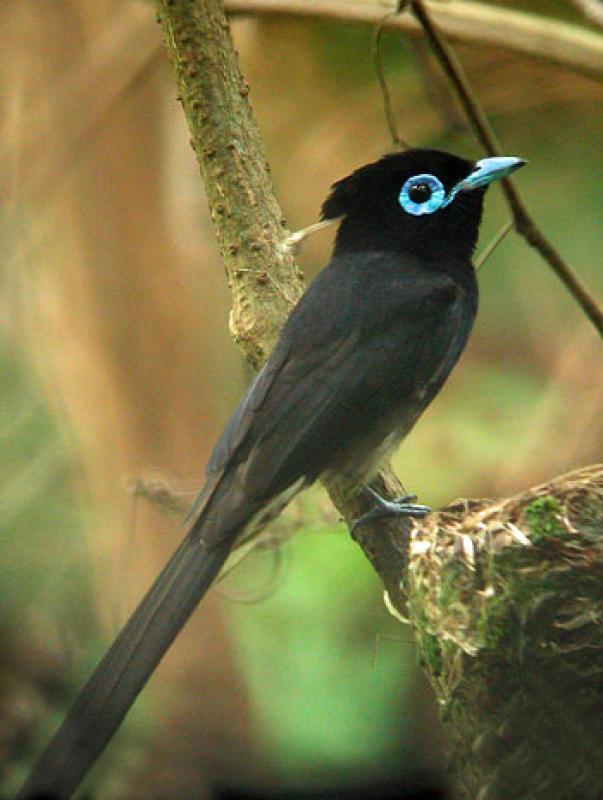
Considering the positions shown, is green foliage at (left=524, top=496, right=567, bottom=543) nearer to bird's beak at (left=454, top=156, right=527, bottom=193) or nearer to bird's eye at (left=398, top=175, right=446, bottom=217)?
bird's beak at (left=454, top=156, right=527, bottom=193)

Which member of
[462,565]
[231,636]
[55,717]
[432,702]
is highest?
[462,565]

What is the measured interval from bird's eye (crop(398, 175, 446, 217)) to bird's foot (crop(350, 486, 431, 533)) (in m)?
1.01

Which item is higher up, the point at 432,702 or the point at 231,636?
the point at 231,636

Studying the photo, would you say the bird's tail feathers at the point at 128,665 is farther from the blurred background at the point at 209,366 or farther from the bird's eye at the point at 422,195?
the blurred background at the point at 209,366

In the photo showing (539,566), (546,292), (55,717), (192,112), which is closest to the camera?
(539,566)

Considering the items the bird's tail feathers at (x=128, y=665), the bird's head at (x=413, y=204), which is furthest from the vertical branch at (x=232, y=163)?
the bird's tail feathers at (x=128, y=665)

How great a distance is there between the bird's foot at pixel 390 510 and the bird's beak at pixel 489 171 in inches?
39.4

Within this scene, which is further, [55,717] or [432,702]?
[432,702]

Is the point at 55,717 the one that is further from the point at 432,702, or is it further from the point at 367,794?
the point at 432,702

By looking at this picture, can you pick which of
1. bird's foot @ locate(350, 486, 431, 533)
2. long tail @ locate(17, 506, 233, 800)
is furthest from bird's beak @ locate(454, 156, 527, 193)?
long tail @ locate(17, 506, 233, 800)

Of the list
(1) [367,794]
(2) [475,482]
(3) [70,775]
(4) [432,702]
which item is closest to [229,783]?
(1) [367,794]

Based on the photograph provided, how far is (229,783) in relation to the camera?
532 centimetres

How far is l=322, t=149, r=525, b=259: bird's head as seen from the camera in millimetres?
4500

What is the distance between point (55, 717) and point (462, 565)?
2.20m
